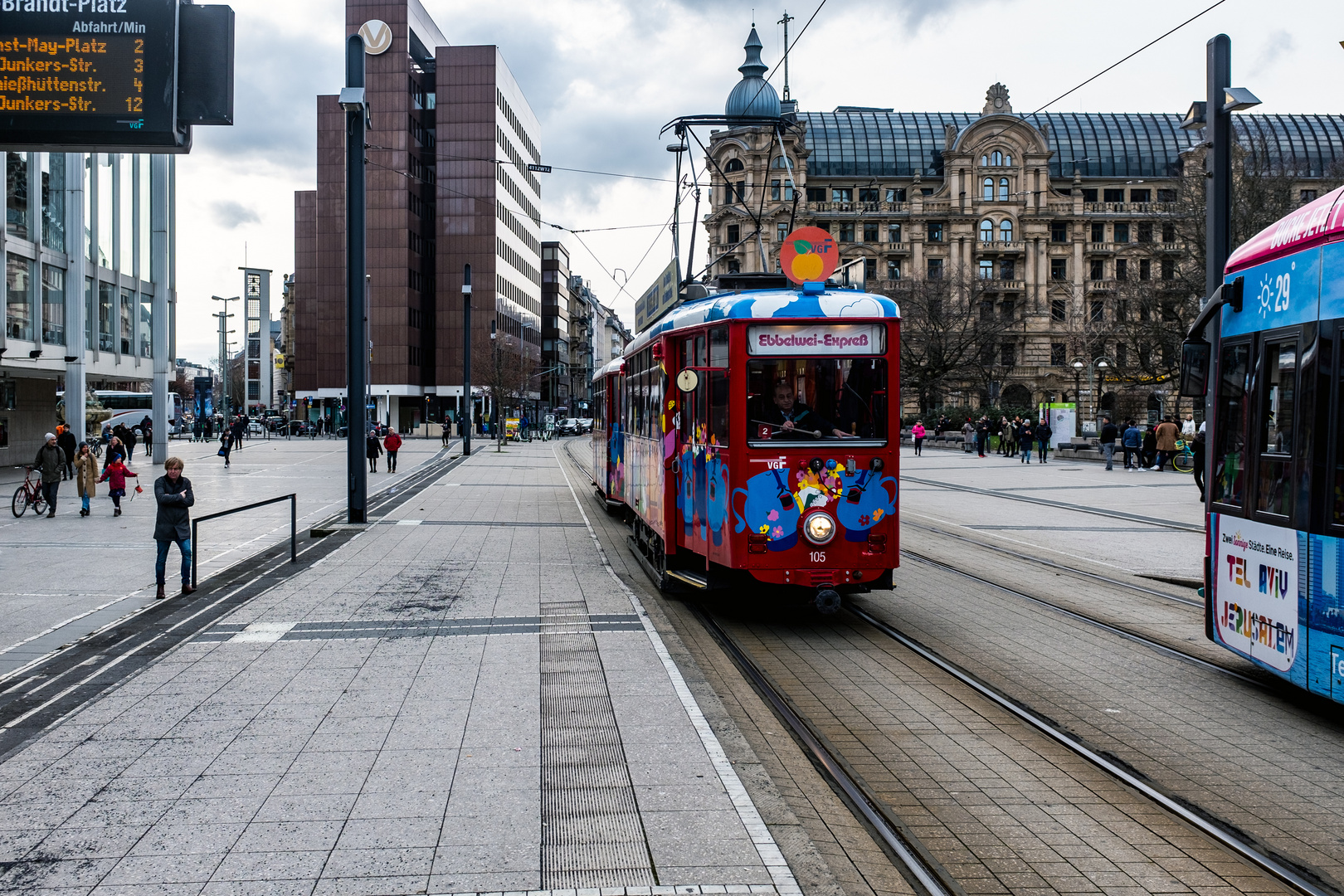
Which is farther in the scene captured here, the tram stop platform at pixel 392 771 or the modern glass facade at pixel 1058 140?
the modern glass facade at pixel 1058 140

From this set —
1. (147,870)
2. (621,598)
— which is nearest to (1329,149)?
(621,598)

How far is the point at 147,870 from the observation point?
4492 mm

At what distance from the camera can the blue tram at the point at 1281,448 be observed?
259 inches

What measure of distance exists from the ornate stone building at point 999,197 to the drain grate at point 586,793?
2591 inches

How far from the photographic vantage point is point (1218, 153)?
505 inches

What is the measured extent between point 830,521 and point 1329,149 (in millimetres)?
92832

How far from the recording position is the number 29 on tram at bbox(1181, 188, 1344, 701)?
21.6ft

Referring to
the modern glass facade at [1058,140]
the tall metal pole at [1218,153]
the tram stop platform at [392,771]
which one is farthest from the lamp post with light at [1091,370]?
the tram stop platform at [392,771]

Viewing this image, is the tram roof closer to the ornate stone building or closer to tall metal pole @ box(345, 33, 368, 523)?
tall metal pole @ box(345, 33, 368, 523)

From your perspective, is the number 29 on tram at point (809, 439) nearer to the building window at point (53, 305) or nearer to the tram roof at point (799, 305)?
the tram roof at point (799, 305)

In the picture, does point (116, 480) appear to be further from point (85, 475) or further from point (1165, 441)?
point (1165, 441)

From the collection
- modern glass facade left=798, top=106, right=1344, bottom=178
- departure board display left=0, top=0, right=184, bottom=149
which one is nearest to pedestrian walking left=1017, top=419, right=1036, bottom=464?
departure board display left=0, top=0, right=184, bottom=149

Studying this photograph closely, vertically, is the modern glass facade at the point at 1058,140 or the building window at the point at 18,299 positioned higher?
the modern glass facade at the point at 1058,140

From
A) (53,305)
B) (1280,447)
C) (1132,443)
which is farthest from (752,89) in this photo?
(1280,447)
